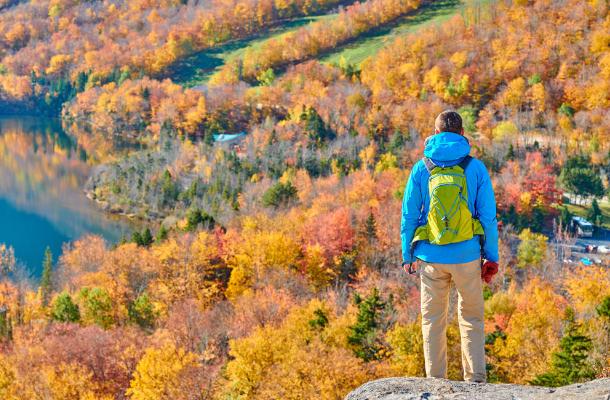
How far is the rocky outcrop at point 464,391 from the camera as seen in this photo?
5.85 metres

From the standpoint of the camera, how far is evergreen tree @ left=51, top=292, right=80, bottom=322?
33500 millimetres

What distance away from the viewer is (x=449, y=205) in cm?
616

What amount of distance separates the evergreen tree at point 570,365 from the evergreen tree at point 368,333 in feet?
23.6

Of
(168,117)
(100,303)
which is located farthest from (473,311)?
(168,117)

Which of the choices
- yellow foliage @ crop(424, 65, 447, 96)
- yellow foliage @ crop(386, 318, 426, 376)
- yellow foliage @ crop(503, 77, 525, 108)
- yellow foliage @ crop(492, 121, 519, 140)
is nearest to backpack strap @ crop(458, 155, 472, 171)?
yellow foliage @ crop(386, 318, 426, 376)

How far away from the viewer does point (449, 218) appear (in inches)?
242

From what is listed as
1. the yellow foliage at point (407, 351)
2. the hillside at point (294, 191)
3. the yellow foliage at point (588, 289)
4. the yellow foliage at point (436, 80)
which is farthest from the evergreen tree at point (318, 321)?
the yellow foliage at point (436, 80)

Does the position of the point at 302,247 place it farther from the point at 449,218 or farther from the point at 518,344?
the point at 449,218

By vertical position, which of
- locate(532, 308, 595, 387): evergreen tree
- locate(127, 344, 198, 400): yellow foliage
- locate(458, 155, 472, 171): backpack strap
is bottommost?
locate(127, 344, 198, 400): yellow foliage

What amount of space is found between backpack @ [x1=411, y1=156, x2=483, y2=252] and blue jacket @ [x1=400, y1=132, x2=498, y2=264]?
0.07 m

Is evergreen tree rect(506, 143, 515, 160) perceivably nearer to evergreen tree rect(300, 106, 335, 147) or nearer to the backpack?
evergreen tree rect(300, 106, 335, 147)

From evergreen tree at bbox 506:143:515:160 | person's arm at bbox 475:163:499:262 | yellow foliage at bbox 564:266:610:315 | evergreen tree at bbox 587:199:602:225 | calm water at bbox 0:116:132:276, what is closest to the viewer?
person's arm at bbox 475:163:499:262

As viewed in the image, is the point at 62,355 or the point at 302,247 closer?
the point at 62,355

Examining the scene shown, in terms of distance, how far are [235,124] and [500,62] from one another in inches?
1551
